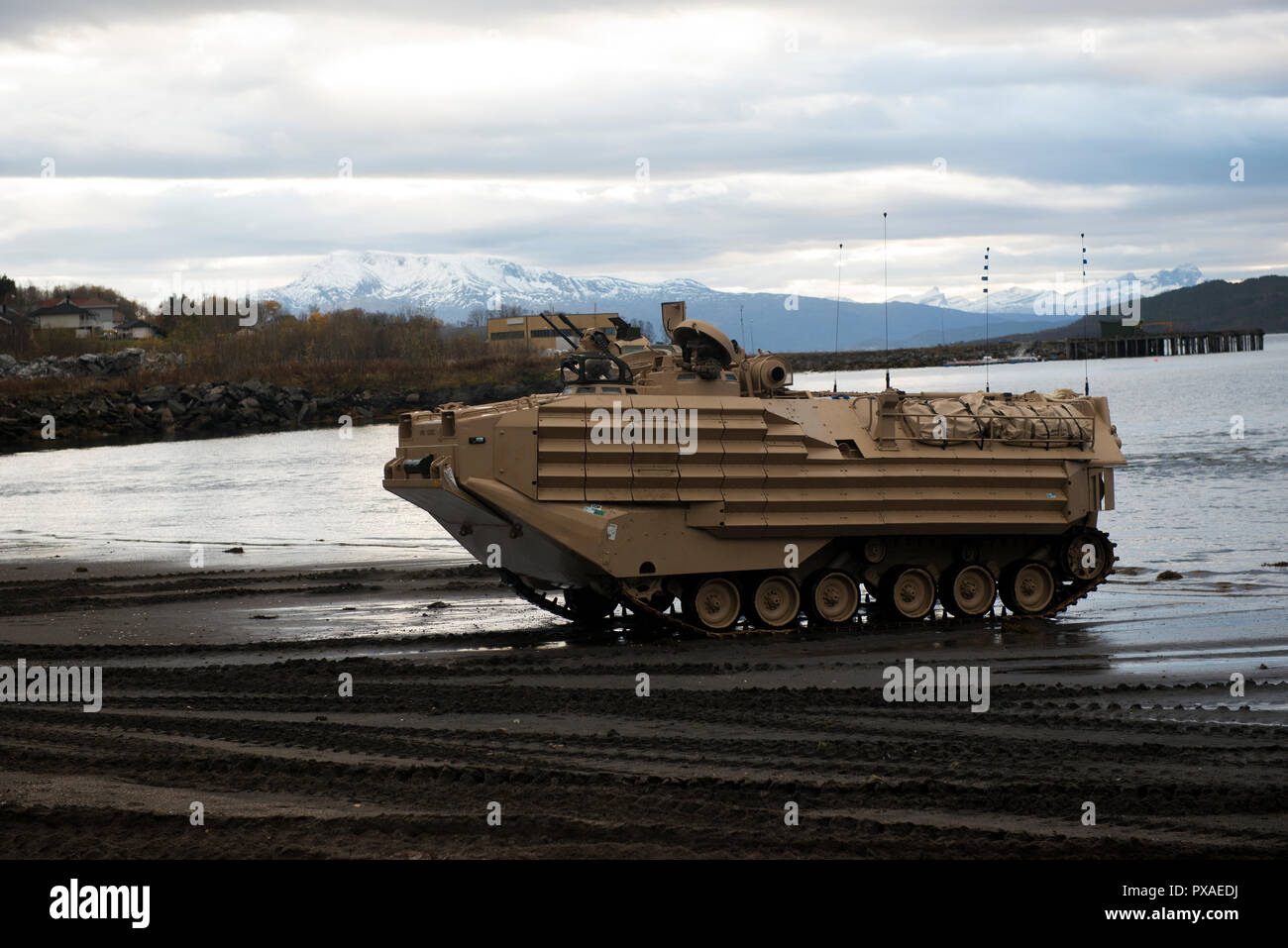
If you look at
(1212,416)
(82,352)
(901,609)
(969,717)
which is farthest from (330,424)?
(969,717)

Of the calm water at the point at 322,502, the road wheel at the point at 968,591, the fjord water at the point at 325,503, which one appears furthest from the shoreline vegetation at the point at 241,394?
the road wheel at the point at 968,591

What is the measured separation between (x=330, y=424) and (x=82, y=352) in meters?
30.8

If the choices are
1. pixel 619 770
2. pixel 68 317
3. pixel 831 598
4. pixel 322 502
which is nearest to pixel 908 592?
pixel 831 598

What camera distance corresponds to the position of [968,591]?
19031 millimetres

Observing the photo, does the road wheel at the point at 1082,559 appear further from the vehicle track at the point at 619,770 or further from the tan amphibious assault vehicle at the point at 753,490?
the vehicle track at the point at 619,770

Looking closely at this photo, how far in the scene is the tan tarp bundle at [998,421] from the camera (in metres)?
18.5

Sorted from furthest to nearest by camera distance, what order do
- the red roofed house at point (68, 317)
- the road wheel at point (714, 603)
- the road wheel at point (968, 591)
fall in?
the red roofed house at point (68, 317)
the road wheel at point (968, 591)
the road wheel at point (714, 603)

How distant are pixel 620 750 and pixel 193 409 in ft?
252

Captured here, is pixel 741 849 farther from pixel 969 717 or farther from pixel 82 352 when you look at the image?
pixel 82 352

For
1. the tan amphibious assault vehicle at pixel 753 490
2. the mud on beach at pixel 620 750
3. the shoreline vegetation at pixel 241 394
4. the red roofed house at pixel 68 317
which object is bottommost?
the mud on beach at pixel 620 750

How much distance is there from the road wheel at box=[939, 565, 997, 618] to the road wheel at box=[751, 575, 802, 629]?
88.9 inches

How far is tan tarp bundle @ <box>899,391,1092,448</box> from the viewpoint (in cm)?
1848

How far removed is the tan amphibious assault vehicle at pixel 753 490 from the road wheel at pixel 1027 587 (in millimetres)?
27

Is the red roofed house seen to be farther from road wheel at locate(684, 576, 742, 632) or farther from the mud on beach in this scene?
the mud on beach
